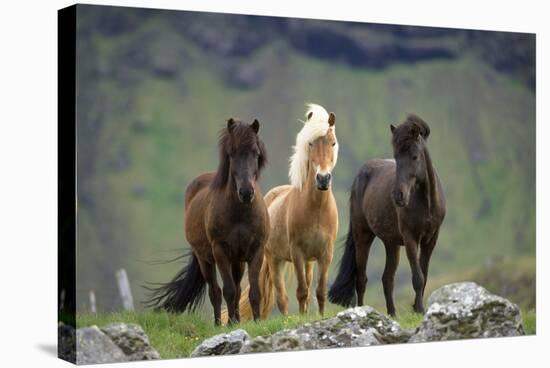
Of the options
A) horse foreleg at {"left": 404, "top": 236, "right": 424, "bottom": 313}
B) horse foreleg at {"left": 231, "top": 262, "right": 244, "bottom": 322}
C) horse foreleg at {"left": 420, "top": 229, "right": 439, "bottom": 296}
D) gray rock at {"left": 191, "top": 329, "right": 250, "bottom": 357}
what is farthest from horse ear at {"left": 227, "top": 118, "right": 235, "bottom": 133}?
horse foreleg at {"left": 420, "top": 229, "right": 439, "bottom": 296}

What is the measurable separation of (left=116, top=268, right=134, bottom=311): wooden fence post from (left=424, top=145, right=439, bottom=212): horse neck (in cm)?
319

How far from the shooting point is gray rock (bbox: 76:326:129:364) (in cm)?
905

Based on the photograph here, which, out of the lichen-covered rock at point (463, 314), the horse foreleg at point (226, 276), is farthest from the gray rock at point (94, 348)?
the lichen-covered rock at point (463, 314)

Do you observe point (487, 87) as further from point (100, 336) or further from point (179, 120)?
point (100, 336)

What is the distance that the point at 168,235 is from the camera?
34.8 feet

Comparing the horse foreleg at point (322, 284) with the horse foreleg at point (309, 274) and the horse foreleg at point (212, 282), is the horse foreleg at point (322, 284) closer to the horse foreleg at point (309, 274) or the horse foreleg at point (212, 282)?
the horse foreleg at point (309, 274)

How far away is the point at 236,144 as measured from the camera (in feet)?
31.2

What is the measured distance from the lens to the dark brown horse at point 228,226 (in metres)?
9.51

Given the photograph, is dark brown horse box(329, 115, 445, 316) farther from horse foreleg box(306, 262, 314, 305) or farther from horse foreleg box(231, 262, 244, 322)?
horse foreleg box(231, 262, 244, 322)

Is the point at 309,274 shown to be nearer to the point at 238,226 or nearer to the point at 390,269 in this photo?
the point at 390,269

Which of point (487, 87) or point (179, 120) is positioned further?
point (487, 87)

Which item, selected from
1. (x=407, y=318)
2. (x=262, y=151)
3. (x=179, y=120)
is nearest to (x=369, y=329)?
(x=407, y=318)

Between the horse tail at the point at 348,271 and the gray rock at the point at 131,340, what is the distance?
232 centimetres

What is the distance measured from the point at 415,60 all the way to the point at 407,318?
9.01ft
